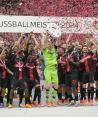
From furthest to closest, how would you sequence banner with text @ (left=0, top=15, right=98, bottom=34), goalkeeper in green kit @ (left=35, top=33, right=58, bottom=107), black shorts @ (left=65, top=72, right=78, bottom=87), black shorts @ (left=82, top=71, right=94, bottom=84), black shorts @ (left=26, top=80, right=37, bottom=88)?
banner with text @ (left=0, top=15, right=98, bottom=34) → black shorts @ (left=82, top=71, right=94, bottom=84) → black shorts @ (left=65, top=72, right=78, bottom=87) → black shorts @ (left=26, top=80, right=37, bottom=88) → goalkeeper in green kit @ (left=35, top=33, right=58, bottom=107)

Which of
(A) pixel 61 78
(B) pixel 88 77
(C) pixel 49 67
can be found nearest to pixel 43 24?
(A) pixel 61 78

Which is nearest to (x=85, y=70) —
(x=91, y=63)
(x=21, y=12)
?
(x=91, y=63)

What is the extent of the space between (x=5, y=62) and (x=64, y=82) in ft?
5.40

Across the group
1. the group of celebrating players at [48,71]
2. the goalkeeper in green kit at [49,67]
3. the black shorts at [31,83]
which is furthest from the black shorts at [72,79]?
the black shorts at [31,83]

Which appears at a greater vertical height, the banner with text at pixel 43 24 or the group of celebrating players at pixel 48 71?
the banner with text at pixel 43 24

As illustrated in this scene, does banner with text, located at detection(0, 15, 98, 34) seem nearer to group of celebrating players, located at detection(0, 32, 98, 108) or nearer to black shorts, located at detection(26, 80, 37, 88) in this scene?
group of celebrating players, located at detection(0, 32, 98, 108)

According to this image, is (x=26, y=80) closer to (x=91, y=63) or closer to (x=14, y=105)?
(x=14, y=105)

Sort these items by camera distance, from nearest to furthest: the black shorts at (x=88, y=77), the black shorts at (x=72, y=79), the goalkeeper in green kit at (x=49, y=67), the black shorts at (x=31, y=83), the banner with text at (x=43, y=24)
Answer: the goalkeeper in green kit at (x=49, y=67)
the black shorts at (x=31, y=83)
the black shorts at (x=72, y=79)
the black shorts at (x=88, y=77)
the banner with text at (x=43, y=24)

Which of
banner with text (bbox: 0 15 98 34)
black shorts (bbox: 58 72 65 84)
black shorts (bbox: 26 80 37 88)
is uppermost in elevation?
banner with text (bbox: 0 15 98 34)

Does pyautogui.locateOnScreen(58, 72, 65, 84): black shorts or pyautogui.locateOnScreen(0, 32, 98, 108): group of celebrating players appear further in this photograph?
pyautogui.locateOnScreen(58, 72, 65, 84): black shorts

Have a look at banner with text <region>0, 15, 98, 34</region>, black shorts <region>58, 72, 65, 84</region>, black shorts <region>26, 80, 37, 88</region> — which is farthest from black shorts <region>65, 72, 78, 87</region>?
banner with text <region>0, 15, 98, 34</region>

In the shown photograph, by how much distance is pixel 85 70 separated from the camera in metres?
12.8

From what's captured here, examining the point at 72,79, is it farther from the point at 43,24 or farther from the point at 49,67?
the point at 43,24

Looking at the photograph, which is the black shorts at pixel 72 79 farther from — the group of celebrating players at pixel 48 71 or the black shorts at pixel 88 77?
the black shorts at pixel 88 77
